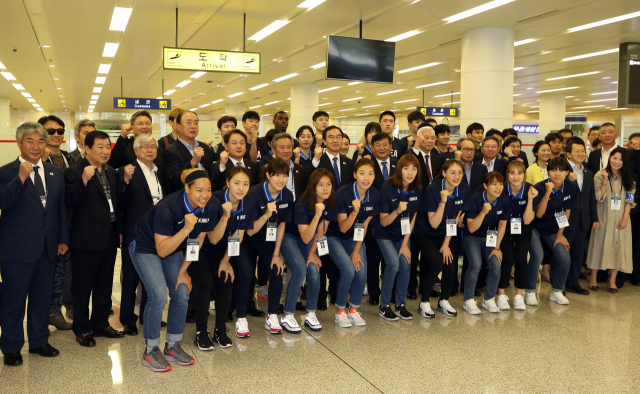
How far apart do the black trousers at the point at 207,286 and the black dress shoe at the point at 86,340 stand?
2.75 feet

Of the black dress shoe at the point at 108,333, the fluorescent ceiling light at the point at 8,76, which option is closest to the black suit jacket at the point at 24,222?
the black dress shoe at the point at 108,333

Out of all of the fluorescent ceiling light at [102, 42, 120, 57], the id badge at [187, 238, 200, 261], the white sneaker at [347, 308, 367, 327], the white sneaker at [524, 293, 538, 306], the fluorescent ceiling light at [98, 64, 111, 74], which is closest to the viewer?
the id badge at [187, 238, 200, 261]

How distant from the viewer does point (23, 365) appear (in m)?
3.59

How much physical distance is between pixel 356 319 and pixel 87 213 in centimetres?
244

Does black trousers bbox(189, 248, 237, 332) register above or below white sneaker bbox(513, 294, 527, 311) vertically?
above

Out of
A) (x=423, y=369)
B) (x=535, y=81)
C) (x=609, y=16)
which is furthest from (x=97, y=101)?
(x=423, y=369)

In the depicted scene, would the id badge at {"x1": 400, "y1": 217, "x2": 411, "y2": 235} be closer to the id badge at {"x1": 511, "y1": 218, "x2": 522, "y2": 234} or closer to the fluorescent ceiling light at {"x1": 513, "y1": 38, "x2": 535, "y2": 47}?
the id badge at {"x1": 511, "y1": 218, "x2": 522, "y2": 234}

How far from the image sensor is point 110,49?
11.4 m

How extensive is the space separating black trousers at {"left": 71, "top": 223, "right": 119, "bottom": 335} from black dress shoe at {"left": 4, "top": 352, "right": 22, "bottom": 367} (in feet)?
1.54

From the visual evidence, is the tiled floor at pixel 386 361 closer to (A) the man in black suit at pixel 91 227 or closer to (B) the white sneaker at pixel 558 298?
(A) the man in black suit at pixel 91 227

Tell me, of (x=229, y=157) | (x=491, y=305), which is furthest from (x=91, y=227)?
(x=491, y=305)

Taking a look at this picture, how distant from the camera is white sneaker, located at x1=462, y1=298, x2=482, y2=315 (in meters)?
4.91

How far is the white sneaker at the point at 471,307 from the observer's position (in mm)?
4906

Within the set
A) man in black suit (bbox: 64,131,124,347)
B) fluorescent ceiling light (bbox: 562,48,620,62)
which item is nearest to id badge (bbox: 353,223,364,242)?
man in black suit (bbox: 64,131,124,347)
